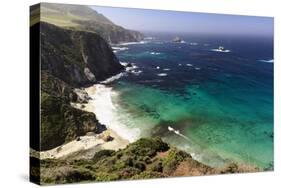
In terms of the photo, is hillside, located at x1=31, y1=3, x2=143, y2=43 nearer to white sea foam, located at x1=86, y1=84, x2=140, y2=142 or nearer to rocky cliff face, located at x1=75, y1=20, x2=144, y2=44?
rocky cliff face, located at x1=75, y1=20, x2=144, y2=44

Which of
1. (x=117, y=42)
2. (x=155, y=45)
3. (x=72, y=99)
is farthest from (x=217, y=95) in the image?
(x=72, y=99)

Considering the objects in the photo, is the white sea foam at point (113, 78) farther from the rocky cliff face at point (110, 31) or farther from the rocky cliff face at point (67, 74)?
the rocky cliff face at point (110, 31)

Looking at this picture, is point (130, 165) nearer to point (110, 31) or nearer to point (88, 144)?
point (88, 144)

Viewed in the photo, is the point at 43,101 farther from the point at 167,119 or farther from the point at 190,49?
the point at 190,49

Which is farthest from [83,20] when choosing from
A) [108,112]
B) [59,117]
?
[59,117]
